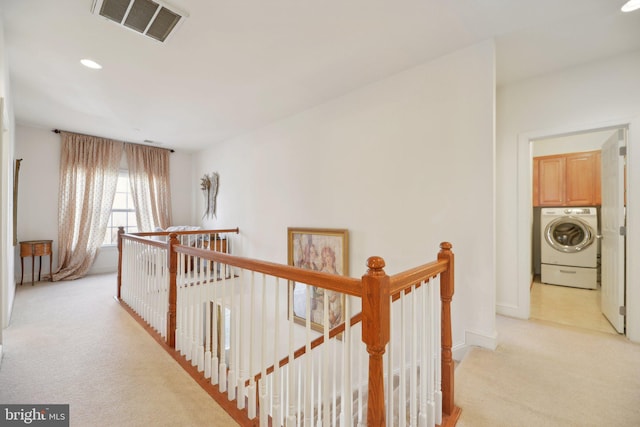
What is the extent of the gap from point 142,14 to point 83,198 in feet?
14.3

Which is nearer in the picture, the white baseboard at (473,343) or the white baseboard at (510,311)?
the white baseboard at (473,343)

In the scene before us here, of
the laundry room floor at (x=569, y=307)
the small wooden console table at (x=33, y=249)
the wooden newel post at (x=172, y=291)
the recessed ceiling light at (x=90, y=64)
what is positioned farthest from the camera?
the small wooden console table at (x=33, y=249)

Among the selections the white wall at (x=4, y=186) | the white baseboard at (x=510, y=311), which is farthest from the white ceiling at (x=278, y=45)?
the white baseboard at (x=510, y=311)

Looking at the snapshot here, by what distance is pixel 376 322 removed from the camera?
101cm

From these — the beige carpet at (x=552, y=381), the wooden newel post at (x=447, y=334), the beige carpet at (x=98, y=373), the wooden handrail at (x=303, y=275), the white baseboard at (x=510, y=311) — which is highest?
the wooden handrail at (x=303, y=275)

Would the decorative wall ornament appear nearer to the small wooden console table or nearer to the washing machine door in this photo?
the small wooden console table

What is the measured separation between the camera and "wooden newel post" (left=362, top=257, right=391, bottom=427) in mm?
1000

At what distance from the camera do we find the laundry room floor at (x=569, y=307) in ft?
8.85

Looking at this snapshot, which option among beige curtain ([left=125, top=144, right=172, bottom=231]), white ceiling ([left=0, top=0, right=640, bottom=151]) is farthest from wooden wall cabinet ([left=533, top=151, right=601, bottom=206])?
Result: beige curtain ([left=125, top=144, right=172, bottom=231])

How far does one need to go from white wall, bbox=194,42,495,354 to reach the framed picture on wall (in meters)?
0.11

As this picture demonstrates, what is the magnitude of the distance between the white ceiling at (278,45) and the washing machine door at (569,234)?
247 cm

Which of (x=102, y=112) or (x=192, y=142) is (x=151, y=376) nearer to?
(x=102, y=112)

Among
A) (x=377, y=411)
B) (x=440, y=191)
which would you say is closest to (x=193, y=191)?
(x=440, y=191)

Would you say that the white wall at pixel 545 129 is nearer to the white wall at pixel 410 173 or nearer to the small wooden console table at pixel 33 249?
the white wall at pixel 410 173
